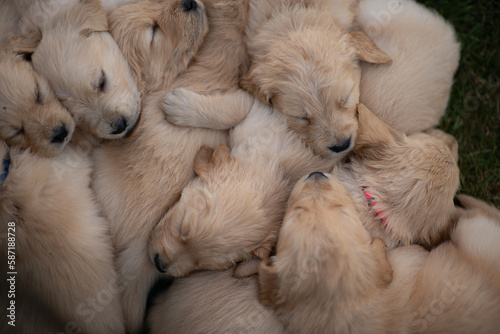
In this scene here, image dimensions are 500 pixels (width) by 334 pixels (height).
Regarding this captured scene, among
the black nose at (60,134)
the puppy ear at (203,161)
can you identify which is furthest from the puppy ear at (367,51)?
the black nose at (60,134)

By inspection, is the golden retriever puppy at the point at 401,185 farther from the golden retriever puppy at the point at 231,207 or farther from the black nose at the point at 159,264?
the black nose at the point at 159,264

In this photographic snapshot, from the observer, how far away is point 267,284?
2.74m

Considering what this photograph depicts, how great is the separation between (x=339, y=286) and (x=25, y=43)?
8.91 feet

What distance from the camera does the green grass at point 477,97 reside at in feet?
13.1

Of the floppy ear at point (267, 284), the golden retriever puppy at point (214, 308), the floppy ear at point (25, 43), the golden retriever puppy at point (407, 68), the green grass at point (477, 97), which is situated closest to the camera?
the floppy ear at point (267, 284)

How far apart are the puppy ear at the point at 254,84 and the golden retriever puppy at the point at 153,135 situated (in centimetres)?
18

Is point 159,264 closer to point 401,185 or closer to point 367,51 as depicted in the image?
point 401,185

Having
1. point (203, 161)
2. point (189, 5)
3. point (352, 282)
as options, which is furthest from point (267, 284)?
point (189, 5)

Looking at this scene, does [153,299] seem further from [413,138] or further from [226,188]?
[413,138]

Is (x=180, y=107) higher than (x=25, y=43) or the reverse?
the reverse

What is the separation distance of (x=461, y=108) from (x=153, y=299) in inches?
133

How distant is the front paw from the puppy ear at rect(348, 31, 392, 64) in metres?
1.29

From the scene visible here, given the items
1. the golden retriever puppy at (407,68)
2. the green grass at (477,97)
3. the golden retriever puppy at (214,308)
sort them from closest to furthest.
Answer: the golden retriever puppy at (214,308), the golden retriever puppy at (407,68), the green grass at (477,97)

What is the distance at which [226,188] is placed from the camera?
9.37 feet
